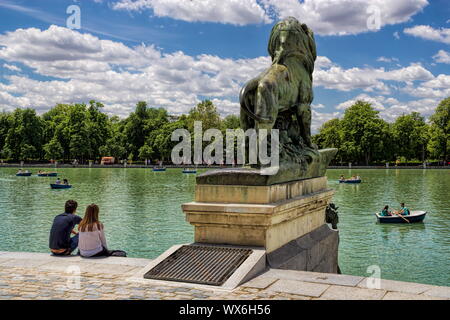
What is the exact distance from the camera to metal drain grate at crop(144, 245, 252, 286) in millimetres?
Result: 5625

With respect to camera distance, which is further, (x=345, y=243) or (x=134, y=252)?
(x=345, y=243)

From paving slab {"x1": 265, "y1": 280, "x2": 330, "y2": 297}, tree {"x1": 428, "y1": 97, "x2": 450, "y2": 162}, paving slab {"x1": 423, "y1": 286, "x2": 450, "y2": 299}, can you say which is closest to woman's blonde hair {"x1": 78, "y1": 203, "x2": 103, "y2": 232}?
paving slab {"x1": 265, "y1": 280, "x2": 330, "y2": 297}

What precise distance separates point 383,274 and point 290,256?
6411 mm

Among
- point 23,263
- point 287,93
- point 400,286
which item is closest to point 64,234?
point 23,263

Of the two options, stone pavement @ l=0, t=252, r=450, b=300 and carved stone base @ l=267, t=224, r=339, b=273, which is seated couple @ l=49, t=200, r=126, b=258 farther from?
carved stone base @ l=267, t=224, r=339, b=273

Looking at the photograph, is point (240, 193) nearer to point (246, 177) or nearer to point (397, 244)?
point (246, 177)

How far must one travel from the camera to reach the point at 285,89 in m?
7.80

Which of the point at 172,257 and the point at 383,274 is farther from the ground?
the point at 172,257

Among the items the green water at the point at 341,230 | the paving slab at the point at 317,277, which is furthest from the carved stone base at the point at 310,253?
the green water at the point at 341,230

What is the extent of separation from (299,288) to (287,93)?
12.0 feet

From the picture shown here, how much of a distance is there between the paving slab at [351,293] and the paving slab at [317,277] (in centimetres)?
19
